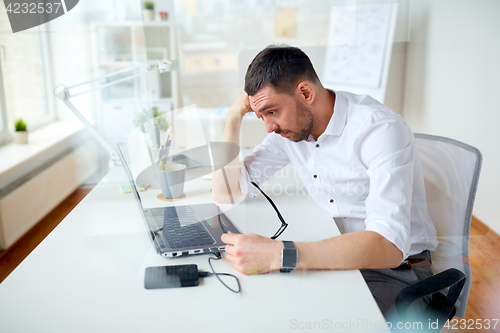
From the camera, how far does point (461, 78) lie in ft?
2.67

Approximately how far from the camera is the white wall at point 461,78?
29.0 inches

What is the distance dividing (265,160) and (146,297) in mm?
643

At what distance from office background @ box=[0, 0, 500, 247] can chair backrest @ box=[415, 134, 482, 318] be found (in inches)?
1.2

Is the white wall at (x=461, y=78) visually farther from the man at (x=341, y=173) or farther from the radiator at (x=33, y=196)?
the radiator at (x=33, y=196)

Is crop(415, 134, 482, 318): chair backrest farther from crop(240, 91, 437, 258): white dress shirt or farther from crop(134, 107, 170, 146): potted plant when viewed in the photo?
crop(134, 107, 170, 146): potted plant

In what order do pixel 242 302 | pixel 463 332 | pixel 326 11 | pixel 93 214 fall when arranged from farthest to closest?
1. pixel 326 11
2. pixel 93 214
3. pixel 463 332
4. pixel 242 302

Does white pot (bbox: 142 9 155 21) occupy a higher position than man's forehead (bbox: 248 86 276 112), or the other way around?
white pot (bbox: 142 9 155 21)

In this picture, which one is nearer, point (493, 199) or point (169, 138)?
point (493, 199)

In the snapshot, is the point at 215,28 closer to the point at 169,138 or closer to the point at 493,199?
the point at 169,138

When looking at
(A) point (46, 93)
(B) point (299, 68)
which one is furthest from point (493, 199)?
(A) point (46, 93)

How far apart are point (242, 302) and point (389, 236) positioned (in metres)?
0.33

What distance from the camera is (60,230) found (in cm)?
89

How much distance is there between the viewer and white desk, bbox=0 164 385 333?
0.58 meters

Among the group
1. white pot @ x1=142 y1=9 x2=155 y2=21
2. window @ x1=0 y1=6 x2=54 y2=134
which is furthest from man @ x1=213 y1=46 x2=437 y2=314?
window @ x1=0 y1=6 x2=54 y2=134
